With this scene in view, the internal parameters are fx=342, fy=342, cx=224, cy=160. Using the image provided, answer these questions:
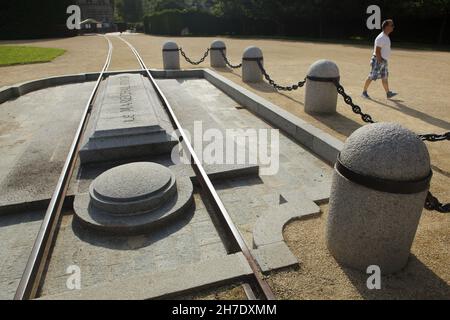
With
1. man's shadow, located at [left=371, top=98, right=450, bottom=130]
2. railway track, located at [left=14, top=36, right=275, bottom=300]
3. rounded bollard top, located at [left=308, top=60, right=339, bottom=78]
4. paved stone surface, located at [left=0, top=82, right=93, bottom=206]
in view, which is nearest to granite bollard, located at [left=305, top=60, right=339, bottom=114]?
rounded bollard top, located at [left=308, top=60, right=339, bottom=78]

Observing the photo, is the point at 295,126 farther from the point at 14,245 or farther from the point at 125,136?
the point at 14,245

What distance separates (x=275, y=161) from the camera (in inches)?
223

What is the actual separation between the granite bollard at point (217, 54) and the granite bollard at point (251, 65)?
3890mm

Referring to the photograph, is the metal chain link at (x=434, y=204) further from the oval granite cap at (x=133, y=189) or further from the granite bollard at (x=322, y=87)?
the granite bollard at (x=322, y=87)

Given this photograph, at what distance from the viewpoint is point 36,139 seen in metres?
6.83

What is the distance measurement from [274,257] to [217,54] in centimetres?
1294

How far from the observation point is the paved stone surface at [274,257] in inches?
116

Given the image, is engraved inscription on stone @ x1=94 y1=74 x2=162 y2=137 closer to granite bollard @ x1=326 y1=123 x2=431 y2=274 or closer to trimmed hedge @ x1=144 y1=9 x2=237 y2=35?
granite bollard @ x1=326 y1=123 x2=431 y2=274

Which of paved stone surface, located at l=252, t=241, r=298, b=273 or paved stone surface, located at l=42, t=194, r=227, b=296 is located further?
paved stone surface, located at l=42, t=194, r=227, b=296

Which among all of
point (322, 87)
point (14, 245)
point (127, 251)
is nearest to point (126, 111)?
point (14, 245)

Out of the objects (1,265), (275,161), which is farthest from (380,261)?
(1,265)

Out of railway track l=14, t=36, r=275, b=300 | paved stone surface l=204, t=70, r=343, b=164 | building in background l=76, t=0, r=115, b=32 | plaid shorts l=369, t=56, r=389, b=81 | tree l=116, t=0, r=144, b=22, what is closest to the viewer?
railway track l=14, t=36, r=275, b=300

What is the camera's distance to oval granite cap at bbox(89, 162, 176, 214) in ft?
13.2
